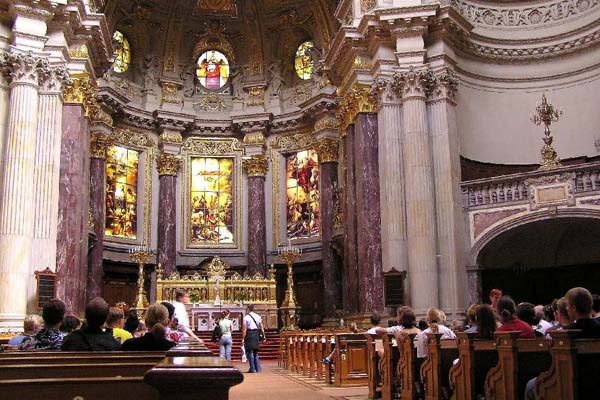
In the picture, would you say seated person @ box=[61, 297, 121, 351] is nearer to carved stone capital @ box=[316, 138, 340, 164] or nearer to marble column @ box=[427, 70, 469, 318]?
marble column @ box=[427, 70, 469, 318]

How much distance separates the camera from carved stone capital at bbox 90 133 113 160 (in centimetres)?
2609

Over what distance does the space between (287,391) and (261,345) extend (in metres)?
11.5

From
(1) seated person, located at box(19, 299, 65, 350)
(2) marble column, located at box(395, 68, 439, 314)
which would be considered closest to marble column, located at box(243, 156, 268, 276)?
(2) marble column, located at box(395, 68, 439, 314)

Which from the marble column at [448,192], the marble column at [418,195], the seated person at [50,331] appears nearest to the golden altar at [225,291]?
the marble column at [418,195]

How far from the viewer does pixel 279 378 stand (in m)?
14.9

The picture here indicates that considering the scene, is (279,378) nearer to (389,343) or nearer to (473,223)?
(389,343)

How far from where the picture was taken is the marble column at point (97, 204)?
24.7 metres

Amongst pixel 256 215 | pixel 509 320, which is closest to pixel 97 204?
pixel 256 215

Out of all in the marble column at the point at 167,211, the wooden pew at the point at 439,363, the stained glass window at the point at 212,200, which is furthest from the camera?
the stained glass window at the point at 212,200

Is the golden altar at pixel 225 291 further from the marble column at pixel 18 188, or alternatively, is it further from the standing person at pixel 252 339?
the marble column at pixel 18 188

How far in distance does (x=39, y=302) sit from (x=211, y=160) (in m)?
14.4

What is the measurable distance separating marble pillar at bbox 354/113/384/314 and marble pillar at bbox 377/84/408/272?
0.61 feet

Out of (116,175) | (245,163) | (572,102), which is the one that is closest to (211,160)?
(245,163)

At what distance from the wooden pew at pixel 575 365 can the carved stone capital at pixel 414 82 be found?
50.2 ft
